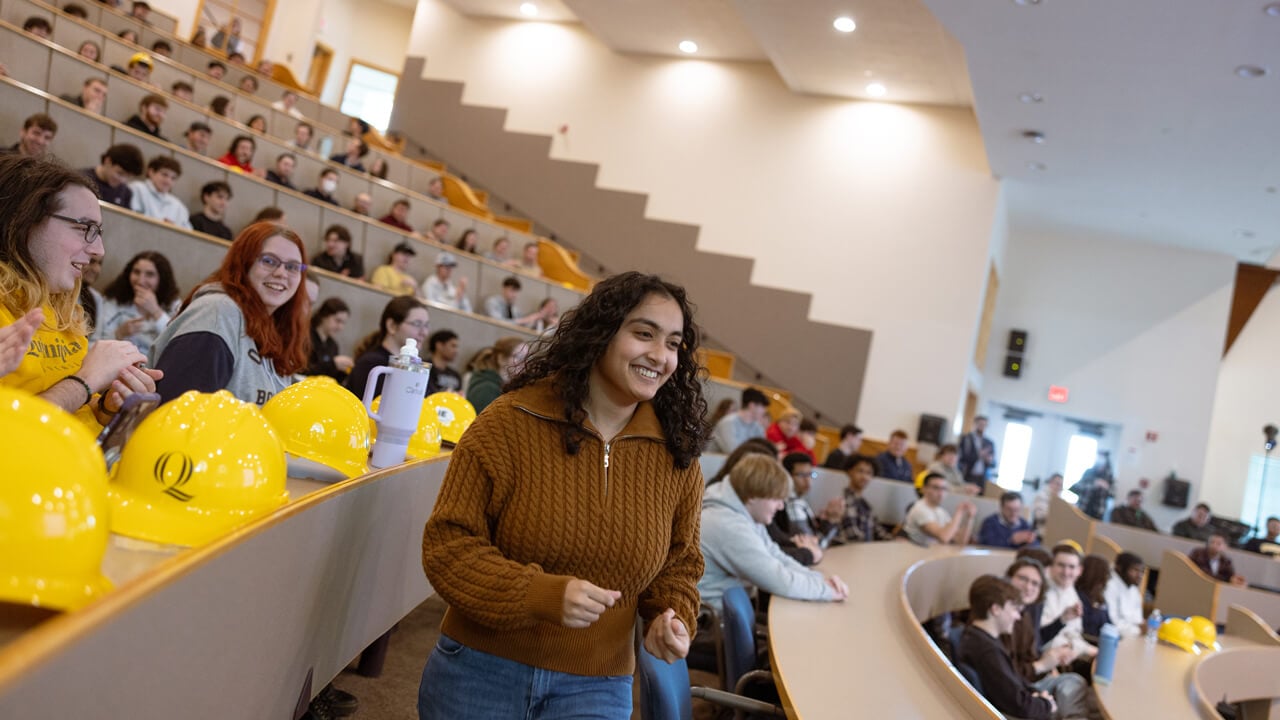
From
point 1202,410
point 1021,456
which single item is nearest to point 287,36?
point 1021,456

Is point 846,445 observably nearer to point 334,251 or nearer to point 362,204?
point 362,204

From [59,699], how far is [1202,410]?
13.5 m

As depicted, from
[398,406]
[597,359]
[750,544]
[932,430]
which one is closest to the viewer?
[597,359]

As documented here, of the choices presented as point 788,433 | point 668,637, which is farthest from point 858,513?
point 668,637

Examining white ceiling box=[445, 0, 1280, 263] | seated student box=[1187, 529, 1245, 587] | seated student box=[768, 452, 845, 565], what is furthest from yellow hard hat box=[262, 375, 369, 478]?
seated student box=[1187, 529, 1245, 587]

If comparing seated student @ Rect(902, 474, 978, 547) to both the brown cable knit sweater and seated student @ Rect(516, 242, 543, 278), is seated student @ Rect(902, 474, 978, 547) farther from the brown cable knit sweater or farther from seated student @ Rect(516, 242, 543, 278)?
the brown cable knit sweater

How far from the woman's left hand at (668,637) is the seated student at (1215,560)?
26.6 feet

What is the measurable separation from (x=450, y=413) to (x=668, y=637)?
1228 millimetres

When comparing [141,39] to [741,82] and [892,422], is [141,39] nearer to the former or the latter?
[741,82]

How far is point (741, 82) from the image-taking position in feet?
34.8

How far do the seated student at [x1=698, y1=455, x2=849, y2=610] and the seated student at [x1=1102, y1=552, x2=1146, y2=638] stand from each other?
2784 millimetres

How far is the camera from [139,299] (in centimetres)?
400

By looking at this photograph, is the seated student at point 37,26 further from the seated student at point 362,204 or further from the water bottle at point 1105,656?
the water bottle at point 1105,656

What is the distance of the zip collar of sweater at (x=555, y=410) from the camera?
1.59 m
